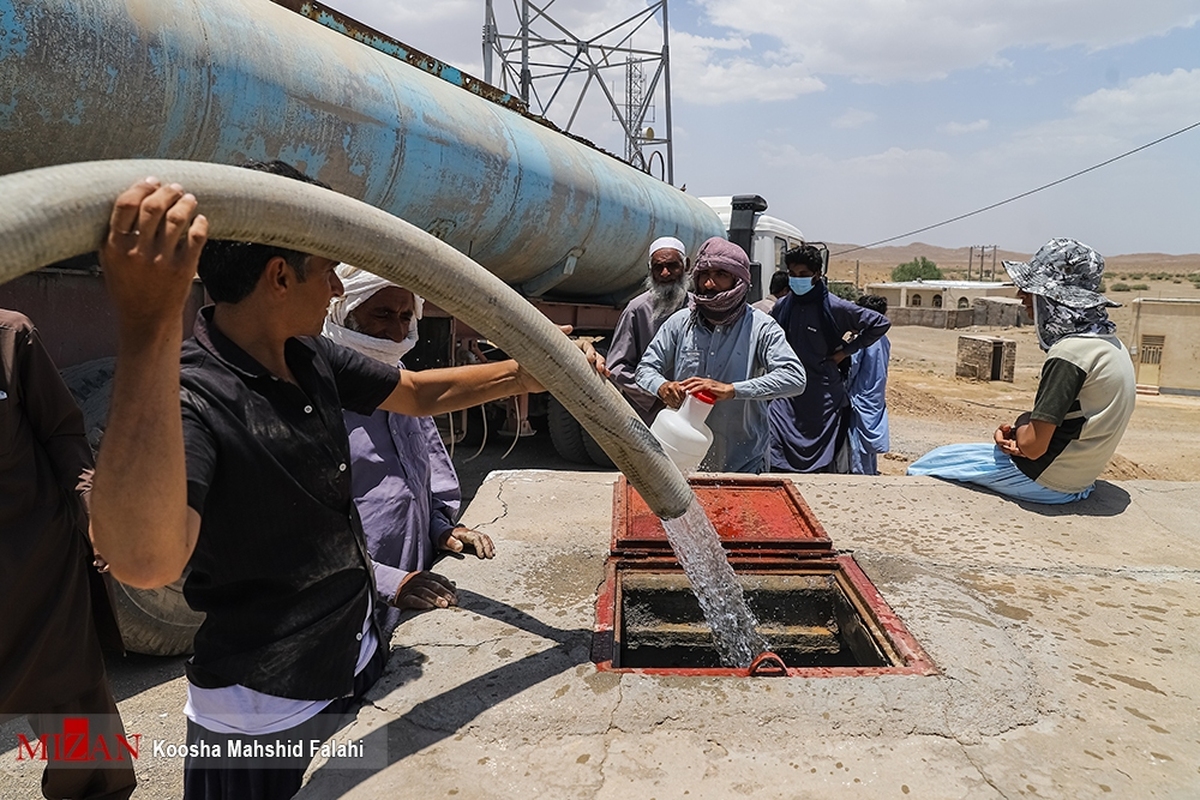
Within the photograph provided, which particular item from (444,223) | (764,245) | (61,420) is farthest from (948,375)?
(61,420)

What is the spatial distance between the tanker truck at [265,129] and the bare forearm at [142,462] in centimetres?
97

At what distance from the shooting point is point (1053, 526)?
262 cm

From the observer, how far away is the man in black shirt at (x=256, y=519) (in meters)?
0.93

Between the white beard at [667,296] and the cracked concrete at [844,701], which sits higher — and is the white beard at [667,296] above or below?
above

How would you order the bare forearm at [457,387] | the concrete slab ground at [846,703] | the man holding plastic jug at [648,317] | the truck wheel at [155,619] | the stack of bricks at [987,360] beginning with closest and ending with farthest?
the concrete slab ground at [846,703] < the bare forearm at [457,387] < the truck wheel at [155,619] < the man holding plastic jug at [648,317] < the stack of bricks at [987,360]

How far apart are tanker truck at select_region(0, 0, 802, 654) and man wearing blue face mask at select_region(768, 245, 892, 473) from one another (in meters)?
1.62

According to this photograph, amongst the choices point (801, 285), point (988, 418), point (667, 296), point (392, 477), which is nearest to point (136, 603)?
point (392, 477)

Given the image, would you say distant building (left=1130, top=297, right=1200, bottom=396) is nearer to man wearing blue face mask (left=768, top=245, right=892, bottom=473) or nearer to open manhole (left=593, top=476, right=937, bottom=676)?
man wearing blue face mask (left=768, top=245, right=892, bottom=473)

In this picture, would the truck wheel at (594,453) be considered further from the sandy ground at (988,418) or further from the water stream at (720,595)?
the water stream at (720,595)

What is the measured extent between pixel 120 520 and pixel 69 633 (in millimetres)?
1519

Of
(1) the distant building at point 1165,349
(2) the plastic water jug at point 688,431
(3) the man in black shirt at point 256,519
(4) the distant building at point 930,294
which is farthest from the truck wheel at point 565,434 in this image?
(4) the distant building at point 930,294

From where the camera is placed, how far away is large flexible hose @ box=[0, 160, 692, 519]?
0.79m

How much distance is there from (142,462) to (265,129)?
242cm

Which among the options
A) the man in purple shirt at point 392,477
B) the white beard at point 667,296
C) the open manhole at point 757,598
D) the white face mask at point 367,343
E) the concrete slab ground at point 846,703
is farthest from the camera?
the white beard at point 667,296
